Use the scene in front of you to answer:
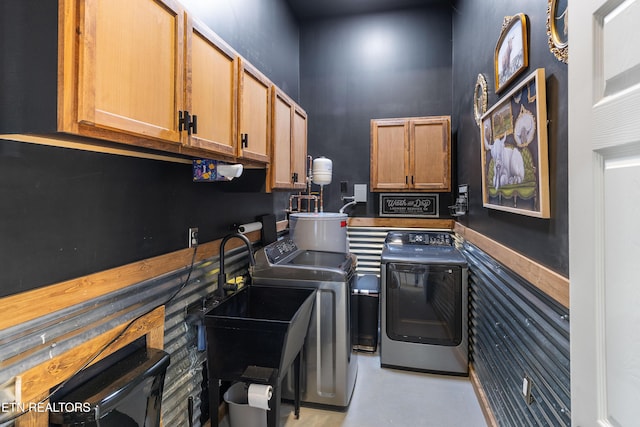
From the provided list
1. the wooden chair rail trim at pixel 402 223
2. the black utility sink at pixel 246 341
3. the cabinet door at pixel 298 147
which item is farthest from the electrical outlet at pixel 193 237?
the wooden chair rail trim at pixel 402 223

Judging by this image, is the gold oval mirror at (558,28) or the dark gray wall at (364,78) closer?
the gold oval mirror at (558,28)

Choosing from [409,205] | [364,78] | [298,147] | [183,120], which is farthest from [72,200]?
[364,78]

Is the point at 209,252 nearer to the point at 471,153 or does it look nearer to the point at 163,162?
the point at 163,162

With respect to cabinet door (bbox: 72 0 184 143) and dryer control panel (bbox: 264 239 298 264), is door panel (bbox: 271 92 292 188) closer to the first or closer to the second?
dryer control panel (bbox: 264 239 298 264)

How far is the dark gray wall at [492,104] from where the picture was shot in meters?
1.32

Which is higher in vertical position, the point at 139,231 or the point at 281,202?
the point at 281,202

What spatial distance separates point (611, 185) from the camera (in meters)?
0.69

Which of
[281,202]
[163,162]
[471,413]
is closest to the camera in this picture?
[163,162]

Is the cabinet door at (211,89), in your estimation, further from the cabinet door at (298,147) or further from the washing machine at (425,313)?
the washing machine at (425,313)

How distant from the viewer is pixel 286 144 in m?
2.51

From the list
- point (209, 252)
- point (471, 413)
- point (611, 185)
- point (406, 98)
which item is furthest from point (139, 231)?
A: point (406, 98)

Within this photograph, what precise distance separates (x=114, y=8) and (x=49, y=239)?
2.65 ft

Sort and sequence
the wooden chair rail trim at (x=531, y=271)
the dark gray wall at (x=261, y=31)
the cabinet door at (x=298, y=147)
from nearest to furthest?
the wooden chair rail trim at (x=531, y=271), the dark gray wall at (x=261, y=31), the cabinet door at (x=298, y=147)

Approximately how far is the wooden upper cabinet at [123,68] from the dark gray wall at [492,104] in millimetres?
1562
